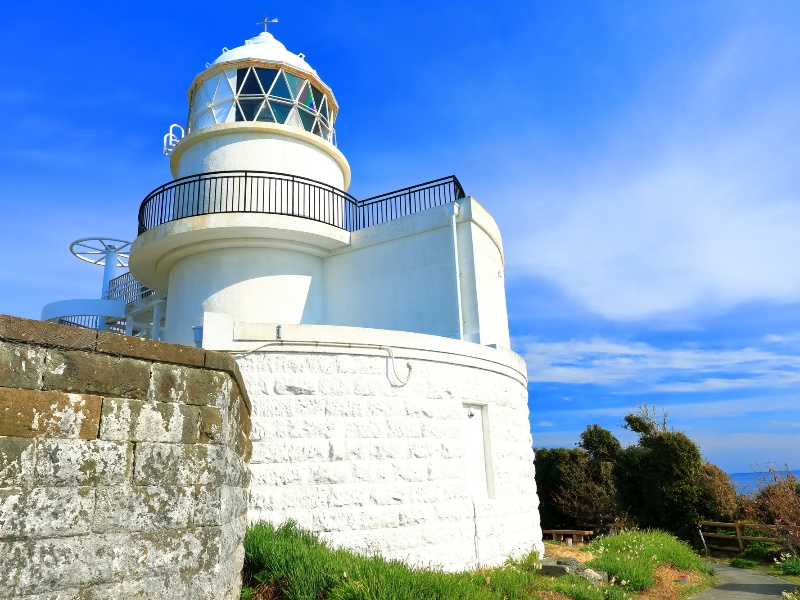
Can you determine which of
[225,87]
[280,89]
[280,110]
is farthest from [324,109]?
[225,87]

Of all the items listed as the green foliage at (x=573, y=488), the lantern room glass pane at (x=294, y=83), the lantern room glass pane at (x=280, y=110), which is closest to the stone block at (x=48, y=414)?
the lantern room glass pane at (x=280, y=110)

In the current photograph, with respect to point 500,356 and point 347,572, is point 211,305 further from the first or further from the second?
point 347,572

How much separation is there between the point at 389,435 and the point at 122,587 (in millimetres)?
4703

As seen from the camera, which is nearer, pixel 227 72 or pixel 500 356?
pixel 500 356

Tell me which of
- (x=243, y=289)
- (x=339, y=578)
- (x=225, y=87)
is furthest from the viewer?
(x=225, y=87)

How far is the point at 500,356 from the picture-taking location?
979 centimetres

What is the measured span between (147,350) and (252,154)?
9.21 meters

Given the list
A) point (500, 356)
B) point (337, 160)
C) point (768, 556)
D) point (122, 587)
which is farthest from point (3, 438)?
point (768, 556)

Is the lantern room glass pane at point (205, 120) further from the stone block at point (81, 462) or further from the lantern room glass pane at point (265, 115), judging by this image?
the stone block at point (81, 462)

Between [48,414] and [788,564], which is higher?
[48,414]

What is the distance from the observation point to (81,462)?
343cm

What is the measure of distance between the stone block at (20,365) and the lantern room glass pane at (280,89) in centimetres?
1099

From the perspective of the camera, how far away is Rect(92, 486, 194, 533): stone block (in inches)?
137

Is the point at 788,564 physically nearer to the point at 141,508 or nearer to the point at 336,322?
the point at 336,322
